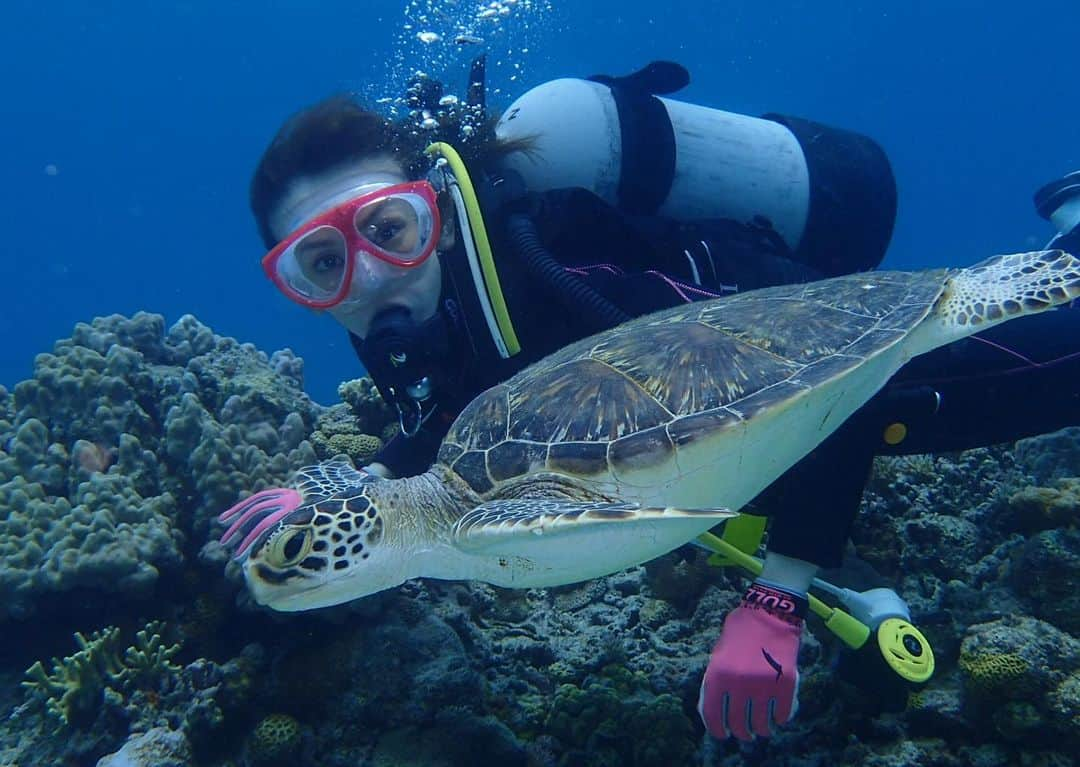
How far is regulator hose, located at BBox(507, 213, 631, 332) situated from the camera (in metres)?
2.71

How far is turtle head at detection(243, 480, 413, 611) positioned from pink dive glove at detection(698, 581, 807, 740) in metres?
1.12

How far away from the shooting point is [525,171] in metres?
3.56

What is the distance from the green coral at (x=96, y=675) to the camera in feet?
8.55

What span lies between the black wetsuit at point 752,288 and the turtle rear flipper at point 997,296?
0.86 ft

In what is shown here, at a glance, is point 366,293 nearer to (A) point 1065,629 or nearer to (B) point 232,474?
(B) point 232,474

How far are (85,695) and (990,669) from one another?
11.4ft

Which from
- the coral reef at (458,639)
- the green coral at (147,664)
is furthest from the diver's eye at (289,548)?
the green coral at (147,664)

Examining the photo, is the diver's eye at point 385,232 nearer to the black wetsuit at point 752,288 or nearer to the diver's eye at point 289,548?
the black wetsuit at point 752,288

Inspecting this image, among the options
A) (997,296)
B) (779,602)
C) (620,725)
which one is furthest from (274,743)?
(997,296)

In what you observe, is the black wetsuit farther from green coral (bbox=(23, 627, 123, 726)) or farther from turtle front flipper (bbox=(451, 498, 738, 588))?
green coral (bbox=(23, 627, 123, 726))

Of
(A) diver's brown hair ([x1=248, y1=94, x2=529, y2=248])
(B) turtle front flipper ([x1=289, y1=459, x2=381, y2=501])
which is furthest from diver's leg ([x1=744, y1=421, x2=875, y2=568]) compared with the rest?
(A) diver's brown hair ([x1=248, y1=94, x2=529, y2=248])

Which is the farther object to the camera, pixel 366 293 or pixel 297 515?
pixel 366 293

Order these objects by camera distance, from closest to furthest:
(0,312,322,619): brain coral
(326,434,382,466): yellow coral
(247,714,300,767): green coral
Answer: (247,714,300,767): green coral
(0,312,322,619): brain coral
(326,434,382,466): yellow coral

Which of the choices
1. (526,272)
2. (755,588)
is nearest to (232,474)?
(526,272)
